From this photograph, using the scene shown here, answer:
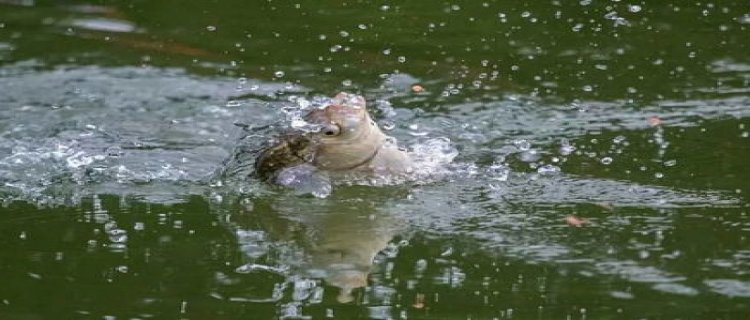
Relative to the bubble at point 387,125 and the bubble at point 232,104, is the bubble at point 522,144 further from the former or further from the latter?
the bubble at point 232,104

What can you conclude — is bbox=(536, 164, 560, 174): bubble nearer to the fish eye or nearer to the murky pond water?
the murky pond water

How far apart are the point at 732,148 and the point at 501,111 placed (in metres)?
1.08

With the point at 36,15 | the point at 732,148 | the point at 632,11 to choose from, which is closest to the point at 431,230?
the point at 732,148

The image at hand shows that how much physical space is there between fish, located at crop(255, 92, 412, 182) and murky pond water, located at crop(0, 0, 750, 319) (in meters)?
0.09

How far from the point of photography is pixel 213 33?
23.7ft

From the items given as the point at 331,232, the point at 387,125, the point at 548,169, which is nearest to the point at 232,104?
the point at 387,125

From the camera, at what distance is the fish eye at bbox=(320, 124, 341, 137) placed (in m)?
4.68

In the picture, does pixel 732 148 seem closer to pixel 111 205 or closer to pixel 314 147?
pixel 314 147

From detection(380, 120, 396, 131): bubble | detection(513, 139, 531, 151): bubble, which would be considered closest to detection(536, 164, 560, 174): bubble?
detection(513, 139, 531, 151): bubble

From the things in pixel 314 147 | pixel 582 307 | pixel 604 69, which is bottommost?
pixel 582 307

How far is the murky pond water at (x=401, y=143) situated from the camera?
3.88 metres

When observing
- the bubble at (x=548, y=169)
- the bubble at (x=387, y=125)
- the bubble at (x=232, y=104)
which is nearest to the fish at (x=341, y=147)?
the bubble at (x=548, y=169)

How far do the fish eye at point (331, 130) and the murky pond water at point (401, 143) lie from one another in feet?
0.78

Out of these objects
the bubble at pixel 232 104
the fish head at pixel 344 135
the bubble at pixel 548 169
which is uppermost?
the bubble at pixel 232 104
